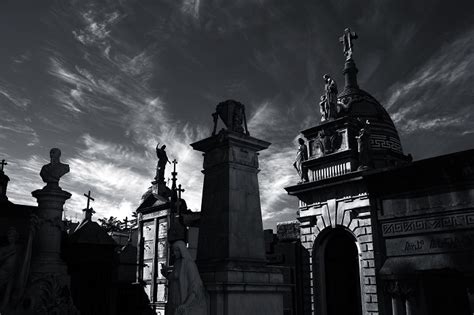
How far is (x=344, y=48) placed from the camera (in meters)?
24.1

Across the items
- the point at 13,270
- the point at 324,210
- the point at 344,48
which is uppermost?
the point at 344,48

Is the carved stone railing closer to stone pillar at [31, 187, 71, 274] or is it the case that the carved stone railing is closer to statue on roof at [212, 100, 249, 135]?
statue on roof at [212, 100, 249, 135]

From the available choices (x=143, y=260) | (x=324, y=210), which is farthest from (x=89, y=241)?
(x=324, y=210)

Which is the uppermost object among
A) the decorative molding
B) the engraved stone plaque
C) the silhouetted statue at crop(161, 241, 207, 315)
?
the decorative molding

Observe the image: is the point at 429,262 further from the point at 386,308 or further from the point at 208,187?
the point at 208,187

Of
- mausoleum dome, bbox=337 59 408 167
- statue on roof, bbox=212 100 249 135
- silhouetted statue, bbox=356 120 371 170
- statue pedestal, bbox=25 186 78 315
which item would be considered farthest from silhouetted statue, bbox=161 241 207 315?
mausoleum dome, bbox=337 59 408 167

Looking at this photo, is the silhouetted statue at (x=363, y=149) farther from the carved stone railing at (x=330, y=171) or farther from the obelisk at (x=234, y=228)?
the obelisk at (x=234, y=228)

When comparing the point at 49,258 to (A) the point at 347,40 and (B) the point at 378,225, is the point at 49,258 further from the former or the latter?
(A) the point at 347,40

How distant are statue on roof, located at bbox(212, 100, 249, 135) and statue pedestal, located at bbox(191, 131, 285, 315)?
1.27 ft

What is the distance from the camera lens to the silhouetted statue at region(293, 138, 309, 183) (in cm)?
1903

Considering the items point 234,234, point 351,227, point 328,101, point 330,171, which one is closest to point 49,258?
point 234,234

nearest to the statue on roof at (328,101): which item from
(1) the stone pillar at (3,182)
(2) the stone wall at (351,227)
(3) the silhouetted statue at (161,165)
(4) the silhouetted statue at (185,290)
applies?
(2) the stone wall at (351,227)

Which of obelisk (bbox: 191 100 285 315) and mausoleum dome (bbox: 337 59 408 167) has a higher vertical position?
mausoleum dome (bbox: 337 59 408 167)

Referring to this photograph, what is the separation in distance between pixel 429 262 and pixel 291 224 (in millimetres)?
7570
